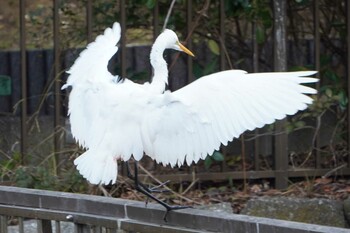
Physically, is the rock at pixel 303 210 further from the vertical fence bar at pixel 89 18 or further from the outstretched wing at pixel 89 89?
the outstretched wing at pixel 89 89

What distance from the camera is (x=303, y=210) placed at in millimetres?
7355

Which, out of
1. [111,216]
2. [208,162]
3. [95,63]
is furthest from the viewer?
[208,162]

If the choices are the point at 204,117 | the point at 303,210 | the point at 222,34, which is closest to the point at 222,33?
the point at 222,34

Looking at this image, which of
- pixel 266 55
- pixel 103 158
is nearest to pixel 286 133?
pixel 266 55

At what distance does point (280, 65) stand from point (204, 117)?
2779mm

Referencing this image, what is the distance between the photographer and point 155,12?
25.1ft

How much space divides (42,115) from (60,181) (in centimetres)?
115

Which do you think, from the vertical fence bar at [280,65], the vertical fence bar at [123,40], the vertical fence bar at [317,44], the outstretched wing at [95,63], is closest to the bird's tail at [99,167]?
the outstretched wing at [95,63]

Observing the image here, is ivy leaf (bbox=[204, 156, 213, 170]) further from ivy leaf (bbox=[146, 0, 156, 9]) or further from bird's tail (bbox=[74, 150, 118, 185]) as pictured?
bird's tail (bbox=[74, 150, 118, 185])

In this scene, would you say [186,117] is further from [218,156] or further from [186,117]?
[218,156]

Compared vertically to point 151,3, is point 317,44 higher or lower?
lower

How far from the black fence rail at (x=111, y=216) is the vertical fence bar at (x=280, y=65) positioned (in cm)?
308

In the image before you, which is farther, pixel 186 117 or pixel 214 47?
pixel 214 47

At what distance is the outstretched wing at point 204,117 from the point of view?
5086 millimetres
